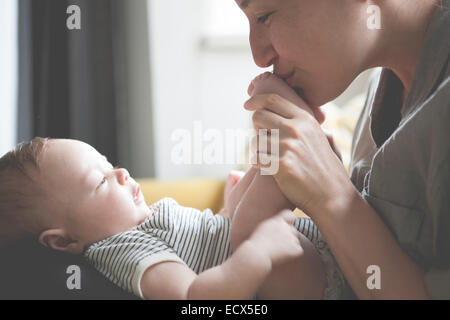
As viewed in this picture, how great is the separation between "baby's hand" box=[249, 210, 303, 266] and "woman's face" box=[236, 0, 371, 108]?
0.81 feet

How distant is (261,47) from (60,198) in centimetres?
41

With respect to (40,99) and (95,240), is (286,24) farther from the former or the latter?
(40,99)

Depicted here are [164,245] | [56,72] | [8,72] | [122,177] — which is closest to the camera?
[164,245]

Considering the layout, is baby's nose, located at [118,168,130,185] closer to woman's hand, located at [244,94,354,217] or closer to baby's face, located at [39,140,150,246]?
baby's face, located at [39,140,150,246]

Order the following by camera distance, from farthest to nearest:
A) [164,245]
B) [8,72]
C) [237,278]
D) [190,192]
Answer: [8,72], [190,192], [164,245], [237,278]

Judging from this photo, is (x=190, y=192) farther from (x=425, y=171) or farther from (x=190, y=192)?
(x=425, y=171)

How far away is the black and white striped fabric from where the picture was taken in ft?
2.09

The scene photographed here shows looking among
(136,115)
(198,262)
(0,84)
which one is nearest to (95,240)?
(198,262)

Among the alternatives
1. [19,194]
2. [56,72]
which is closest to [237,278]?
[19,194]

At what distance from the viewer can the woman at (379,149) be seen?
2.04 ft

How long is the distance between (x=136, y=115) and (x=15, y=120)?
758mm

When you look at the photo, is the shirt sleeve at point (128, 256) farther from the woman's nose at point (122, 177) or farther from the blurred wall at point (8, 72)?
the blurred wall at point (8, 72)

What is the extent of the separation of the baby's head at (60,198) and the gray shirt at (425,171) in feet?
1.35

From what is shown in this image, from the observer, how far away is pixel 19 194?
71 centimetres
